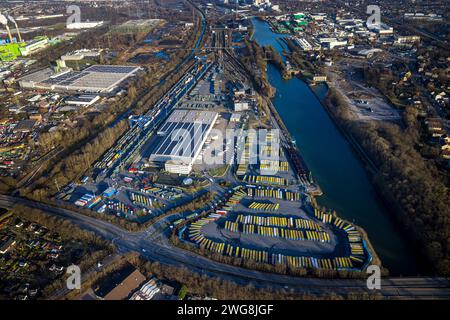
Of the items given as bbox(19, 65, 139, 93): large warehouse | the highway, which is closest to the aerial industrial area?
the highway

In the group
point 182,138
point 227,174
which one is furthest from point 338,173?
point 182,138

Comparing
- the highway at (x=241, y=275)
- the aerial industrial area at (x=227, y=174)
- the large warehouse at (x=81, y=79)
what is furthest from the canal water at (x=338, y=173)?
the large warehouse at (x=81, y=79)

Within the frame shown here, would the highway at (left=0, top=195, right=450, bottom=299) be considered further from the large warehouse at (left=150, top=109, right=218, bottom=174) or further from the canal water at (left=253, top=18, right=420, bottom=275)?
the large warehouse at (left=150, top=109, right=218, bottom=174)

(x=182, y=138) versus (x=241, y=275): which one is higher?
(x=182, y=138)

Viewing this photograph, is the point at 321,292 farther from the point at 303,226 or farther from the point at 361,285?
the point at 303,226

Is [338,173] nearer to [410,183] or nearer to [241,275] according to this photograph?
[410,183]

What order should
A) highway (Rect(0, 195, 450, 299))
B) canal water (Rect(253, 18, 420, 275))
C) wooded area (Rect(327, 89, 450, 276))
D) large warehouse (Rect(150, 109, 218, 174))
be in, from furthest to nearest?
large warehouse (Rect(150, 109, 218, 174)) < canal water (Rect(253, 18, 420, 275)) < wooded area (Rect(327, 89, 450, 276)) < highway (Rect(0, 195, 450, 299))
